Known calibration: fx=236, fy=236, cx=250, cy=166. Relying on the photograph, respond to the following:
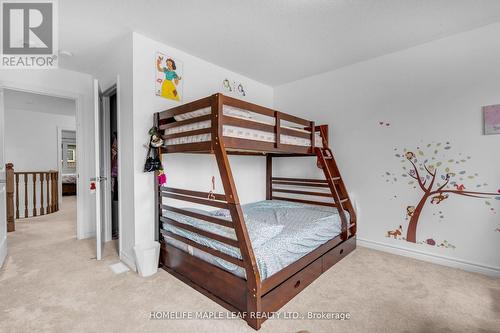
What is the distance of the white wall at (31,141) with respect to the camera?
5570mm

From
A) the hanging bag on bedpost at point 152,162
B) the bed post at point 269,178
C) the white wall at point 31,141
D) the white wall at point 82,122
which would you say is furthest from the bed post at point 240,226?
the white wall at point 31,141

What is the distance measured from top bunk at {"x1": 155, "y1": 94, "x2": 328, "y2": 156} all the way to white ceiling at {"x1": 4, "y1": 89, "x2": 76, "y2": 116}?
434 cm

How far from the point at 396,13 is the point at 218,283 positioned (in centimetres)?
294

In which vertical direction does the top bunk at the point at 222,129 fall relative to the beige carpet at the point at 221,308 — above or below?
above

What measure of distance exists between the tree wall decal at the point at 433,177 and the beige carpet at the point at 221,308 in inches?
27.4

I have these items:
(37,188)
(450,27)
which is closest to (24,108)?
(37,188)

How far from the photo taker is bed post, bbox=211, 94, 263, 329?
166cm

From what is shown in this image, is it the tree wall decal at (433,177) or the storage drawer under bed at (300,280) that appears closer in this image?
the storage drawer under bed at (300,280)

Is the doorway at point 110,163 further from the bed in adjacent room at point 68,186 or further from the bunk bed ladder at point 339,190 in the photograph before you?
the bed in adjacent room at point 68,186

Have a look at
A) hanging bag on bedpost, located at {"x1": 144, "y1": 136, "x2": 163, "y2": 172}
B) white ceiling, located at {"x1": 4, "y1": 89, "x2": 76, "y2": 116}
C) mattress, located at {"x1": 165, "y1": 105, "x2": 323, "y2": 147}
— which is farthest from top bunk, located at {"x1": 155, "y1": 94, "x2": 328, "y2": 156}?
white ceiling, located at {"x1": 4, "y1": 89, "x2": 76, "y2": 116}

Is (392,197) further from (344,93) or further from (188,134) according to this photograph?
(188,134)

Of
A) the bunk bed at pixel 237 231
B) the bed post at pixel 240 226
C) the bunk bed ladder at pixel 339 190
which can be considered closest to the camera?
the bed post at pixel 240 226

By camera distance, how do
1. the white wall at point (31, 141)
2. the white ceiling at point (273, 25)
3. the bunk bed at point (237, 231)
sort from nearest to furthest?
the bunk bed at point (237, 231)
the white ceiling at point (273, 25)
the white wall at point (31, 141)

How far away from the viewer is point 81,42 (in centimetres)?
271
